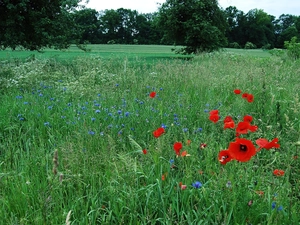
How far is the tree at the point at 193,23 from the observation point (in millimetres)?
18625

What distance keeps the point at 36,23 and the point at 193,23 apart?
407 inches

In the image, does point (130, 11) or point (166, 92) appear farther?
point (130, 11)

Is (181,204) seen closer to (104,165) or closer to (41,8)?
(104,165)

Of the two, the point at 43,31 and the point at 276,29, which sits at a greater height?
the point at 276,29

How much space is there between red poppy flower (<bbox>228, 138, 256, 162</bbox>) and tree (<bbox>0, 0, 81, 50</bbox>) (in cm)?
1089

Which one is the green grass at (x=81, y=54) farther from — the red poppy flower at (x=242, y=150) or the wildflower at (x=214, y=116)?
the red poppy flower at (x=242, y=150)

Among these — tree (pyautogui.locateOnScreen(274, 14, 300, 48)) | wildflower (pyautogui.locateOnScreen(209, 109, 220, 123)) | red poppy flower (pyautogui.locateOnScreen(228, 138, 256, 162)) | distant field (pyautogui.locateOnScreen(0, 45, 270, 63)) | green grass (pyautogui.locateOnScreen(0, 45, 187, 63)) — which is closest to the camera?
red poppy flower (pyautogui.locateOnScreen(228, 138, 256, 162))

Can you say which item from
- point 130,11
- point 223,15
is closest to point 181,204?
point 223,15

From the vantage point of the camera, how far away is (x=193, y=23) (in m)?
18.8

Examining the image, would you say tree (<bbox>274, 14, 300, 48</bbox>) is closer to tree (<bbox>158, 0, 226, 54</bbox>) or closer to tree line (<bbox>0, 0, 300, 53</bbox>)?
tree line (<bbox>0, 0, 300, 53</bbox>)

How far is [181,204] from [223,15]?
2109 centimetres

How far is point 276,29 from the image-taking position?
80.2 meters

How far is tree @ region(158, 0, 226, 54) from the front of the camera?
61.1 ft

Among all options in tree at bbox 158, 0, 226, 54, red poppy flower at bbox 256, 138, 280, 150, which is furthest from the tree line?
red poppy flower at bbox 256, 138, 280, 150
